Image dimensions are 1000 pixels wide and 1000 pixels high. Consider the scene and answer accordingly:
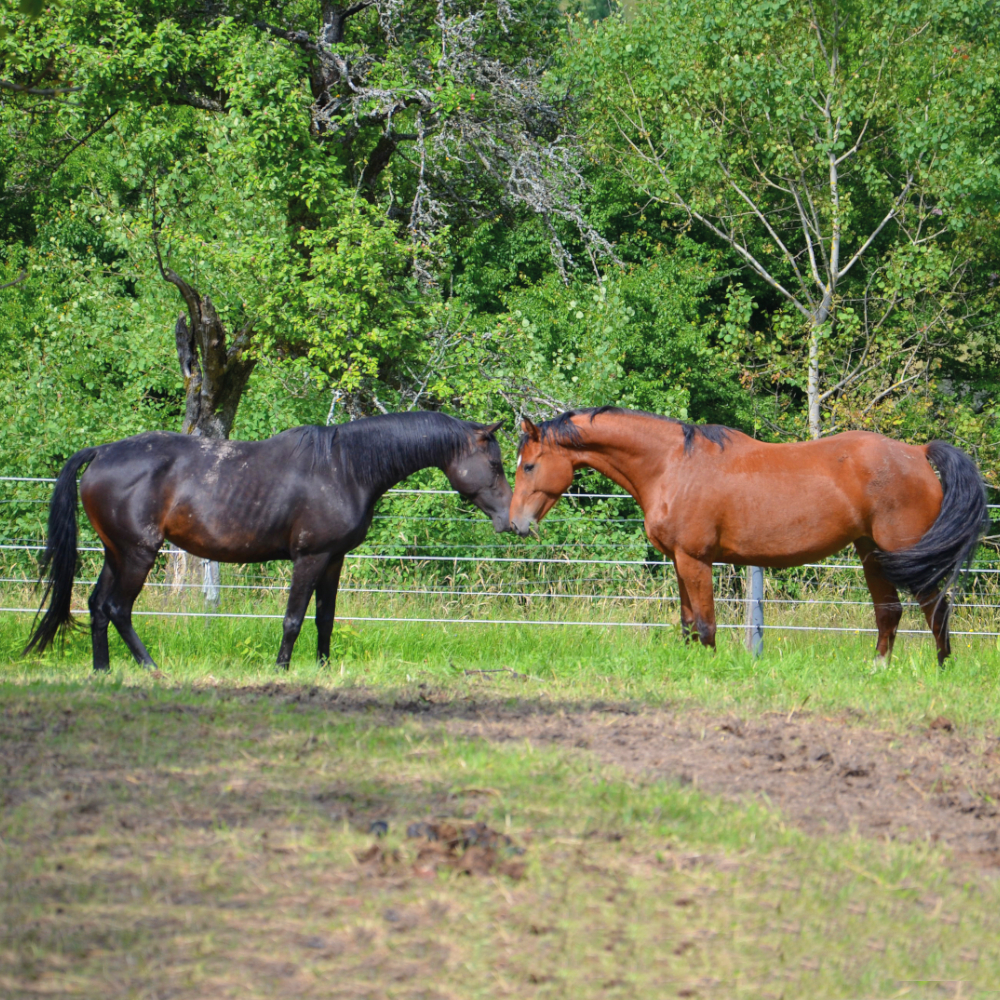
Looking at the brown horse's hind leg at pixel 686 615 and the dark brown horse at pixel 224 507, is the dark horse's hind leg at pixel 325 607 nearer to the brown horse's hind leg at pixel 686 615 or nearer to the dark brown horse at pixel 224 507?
the dark brown horse at pixel 224 507

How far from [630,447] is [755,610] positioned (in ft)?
6.26

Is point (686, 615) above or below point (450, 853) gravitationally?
above

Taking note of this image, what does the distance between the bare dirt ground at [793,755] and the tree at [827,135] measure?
316 inches

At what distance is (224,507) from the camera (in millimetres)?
7289

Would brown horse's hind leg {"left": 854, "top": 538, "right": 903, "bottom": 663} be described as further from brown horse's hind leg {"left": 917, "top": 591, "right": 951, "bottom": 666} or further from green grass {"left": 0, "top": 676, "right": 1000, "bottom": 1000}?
green grass {"left": 0, "top": 676, "right": 1000, "bottom": 1000}

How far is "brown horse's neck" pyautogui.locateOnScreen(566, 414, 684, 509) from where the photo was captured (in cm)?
782

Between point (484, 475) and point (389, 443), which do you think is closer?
point (389, 443)

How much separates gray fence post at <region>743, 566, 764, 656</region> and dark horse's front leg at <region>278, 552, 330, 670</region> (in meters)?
3.53

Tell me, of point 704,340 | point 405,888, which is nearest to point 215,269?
point 704,340

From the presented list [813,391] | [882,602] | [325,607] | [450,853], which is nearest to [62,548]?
[325,607]

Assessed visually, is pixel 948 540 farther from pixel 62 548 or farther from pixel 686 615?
pixel 62 548

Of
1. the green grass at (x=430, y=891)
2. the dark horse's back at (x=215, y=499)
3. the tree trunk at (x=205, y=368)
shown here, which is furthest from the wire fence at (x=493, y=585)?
the green grass at (x=430, y=891)

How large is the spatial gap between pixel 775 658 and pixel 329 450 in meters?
3.43

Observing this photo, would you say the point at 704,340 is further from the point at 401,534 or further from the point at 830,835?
the point at 830,835
